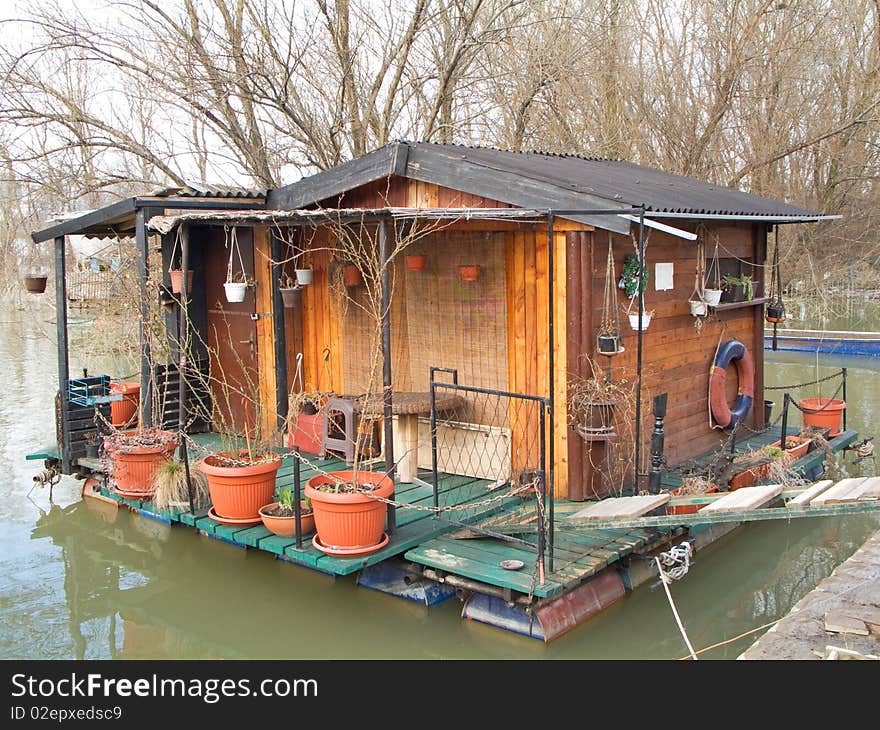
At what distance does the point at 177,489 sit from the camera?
6812 mm

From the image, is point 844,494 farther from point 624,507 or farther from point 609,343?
point 609,343

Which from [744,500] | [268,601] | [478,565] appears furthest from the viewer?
[268,601]

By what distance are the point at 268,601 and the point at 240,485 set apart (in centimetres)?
100

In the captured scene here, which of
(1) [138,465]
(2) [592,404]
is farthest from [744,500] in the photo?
(1) [138,465]

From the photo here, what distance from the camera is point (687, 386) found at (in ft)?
26.0

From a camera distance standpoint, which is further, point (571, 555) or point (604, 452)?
point (604, 452)

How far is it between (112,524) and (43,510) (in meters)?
0.94

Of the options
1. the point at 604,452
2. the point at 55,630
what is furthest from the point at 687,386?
the point at 55,630

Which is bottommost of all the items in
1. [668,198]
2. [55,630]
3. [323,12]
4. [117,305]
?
[55,630]

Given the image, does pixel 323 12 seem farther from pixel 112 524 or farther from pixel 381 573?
pixel 381 573

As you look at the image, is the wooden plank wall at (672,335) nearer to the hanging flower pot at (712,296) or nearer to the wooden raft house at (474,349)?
the wooden raft house at (474,349)

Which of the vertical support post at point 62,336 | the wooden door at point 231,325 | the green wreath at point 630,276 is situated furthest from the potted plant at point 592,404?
the vertical support post at point 62,336

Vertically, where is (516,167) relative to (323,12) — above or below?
below

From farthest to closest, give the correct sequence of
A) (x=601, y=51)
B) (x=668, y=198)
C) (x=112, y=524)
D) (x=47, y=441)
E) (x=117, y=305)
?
1. (x=601, y=51)
2. (x=47, y=441)
3. (x=117, y=305)
4. (x=112, y=524)
5. (x=668, y=198)
